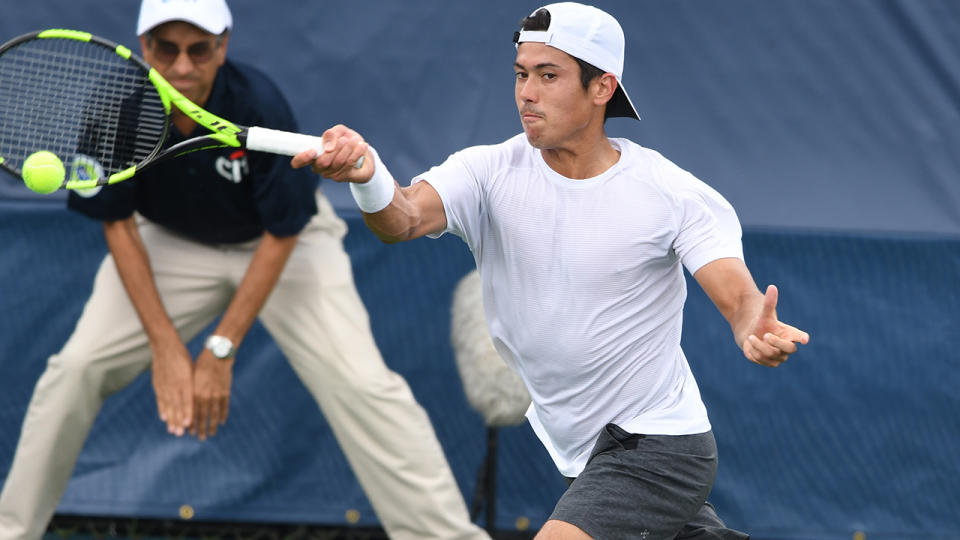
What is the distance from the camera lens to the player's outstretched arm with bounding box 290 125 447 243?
106 inches

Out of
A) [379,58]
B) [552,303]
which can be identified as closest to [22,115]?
[379,58]

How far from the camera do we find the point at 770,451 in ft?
15.1

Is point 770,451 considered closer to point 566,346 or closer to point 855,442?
point 855,442

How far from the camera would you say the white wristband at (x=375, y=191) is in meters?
2.77

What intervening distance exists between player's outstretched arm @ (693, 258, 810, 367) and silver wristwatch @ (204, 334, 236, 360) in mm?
1675

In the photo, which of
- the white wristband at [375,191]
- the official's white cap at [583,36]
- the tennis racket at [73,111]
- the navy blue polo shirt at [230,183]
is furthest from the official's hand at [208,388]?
the official's white cap at [583,36]

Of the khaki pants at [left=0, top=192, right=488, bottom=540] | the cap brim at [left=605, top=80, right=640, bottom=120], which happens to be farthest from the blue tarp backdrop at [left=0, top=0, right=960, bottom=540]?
the cap brim at [left=605, top=80, right=640, bottom=120]

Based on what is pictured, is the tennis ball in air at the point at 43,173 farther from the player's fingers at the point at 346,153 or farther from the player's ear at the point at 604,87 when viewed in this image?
the player's ear at the point at 604,87

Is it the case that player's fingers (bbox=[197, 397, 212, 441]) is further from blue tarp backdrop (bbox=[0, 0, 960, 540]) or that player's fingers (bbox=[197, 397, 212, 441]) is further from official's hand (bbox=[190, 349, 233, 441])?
blue tarp backdrop (bbox=[0, 0, 960, 540])

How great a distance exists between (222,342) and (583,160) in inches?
59.0

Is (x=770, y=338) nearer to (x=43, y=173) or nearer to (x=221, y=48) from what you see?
(x=43, y=173)

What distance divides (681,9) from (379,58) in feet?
3.40

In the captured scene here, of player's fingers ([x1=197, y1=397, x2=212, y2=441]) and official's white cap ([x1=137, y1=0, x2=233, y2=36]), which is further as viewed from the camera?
player's fingers ([x1=197, y1=397, x2=212, y2=441])

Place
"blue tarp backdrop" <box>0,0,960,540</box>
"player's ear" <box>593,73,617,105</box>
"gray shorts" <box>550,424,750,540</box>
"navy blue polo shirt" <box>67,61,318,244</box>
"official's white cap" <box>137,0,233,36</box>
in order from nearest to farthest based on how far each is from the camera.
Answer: "gray shorts" <box>550,424,750,540</box> < "player's ear" <box>593,73,617,105</box> < "official's white cap" <box>137,0,233,36</box> < "navy blue polo shirt" <box>67,61,318,244</box> < "blue tarp backdrop" <box>0,0,960,540</box>
